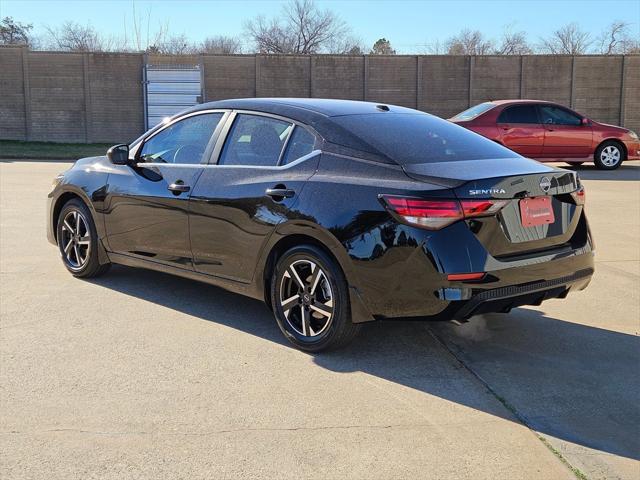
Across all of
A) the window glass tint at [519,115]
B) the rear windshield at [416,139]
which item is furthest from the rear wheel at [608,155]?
the rear windshield at [416,139]

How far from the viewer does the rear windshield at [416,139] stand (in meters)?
4.39

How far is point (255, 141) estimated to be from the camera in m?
4.99

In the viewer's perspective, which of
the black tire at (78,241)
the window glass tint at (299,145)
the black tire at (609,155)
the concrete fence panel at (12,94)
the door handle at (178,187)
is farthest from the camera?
the concrete fence panel at (12,94)

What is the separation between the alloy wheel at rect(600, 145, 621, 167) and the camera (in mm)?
16734

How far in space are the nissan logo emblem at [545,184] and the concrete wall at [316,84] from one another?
2051 centimetres

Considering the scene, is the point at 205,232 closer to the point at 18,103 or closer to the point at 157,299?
the point at 157,299

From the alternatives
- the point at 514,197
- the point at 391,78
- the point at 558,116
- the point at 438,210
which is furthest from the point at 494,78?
the point at 438,210

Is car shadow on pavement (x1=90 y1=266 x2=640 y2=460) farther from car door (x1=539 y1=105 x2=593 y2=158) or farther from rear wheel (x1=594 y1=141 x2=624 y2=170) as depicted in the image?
rear wheel (x1=594 y1=141 x2=624 y2=170)

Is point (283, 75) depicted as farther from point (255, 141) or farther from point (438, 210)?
point (438, 210)

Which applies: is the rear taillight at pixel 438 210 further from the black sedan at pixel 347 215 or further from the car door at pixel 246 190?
the car door at pixel 246 190

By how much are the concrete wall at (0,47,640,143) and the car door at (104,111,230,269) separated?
748 inches

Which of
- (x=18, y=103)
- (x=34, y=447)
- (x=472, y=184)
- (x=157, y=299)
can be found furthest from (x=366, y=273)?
(x=18, y=103)

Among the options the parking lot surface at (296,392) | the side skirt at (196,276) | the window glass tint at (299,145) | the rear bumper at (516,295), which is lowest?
the parking lot surface at (296,392)

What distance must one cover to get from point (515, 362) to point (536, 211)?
1.00 meters
